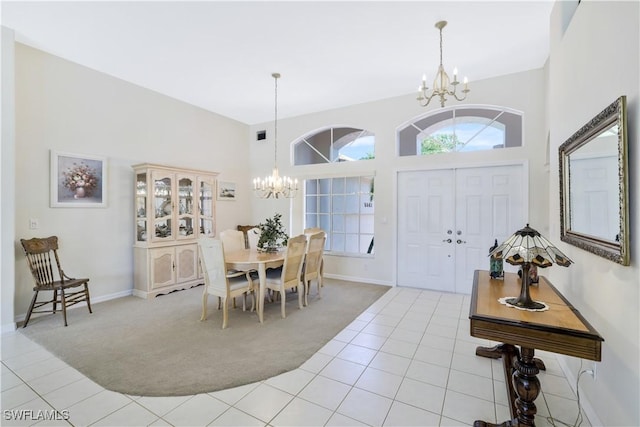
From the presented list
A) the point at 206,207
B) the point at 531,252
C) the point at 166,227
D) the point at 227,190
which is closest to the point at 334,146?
the point at 227,190

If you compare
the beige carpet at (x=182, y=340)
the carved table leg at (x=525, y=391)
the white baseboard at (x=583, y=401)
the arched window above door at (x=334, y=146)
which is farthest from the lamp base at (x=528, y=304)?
the arched window above door at (x=334, y=146)

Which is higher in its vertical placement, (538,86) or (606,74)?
(538,86)

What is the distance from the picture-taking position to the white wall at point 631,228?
4.37 feet

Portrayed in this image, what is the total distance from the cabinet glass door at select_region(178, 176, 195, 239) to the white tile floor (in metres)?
2.28

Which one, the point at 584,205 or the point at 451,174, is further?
the point at 451,174

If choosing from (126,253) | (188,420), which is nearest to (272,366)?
(188,420)

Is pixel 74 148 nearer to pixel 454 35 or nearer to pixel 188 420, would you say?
pixel 188 420

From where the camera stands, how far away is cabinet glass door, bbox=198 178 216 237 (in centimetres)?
509

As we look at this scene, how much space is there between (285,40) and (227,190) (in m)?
3.46

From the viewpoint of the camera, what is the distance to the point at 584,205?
1870 millimetres

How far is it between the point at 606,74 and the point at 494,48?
230 cm

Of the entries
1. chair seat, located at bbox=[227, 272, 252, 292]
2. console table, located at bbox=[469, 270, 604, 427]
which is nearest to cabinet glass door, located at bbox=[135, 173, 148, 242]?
chair seat, located at bbox=[227, 272, 252, 292]

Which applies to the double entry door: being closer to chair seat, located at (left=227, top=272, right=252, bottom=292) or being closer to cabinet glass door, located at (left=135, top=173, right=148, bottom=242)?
→ chair seat, located at (left=227, top=272, right=252, bottom=292)

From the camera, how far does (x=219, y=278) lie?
329cm
